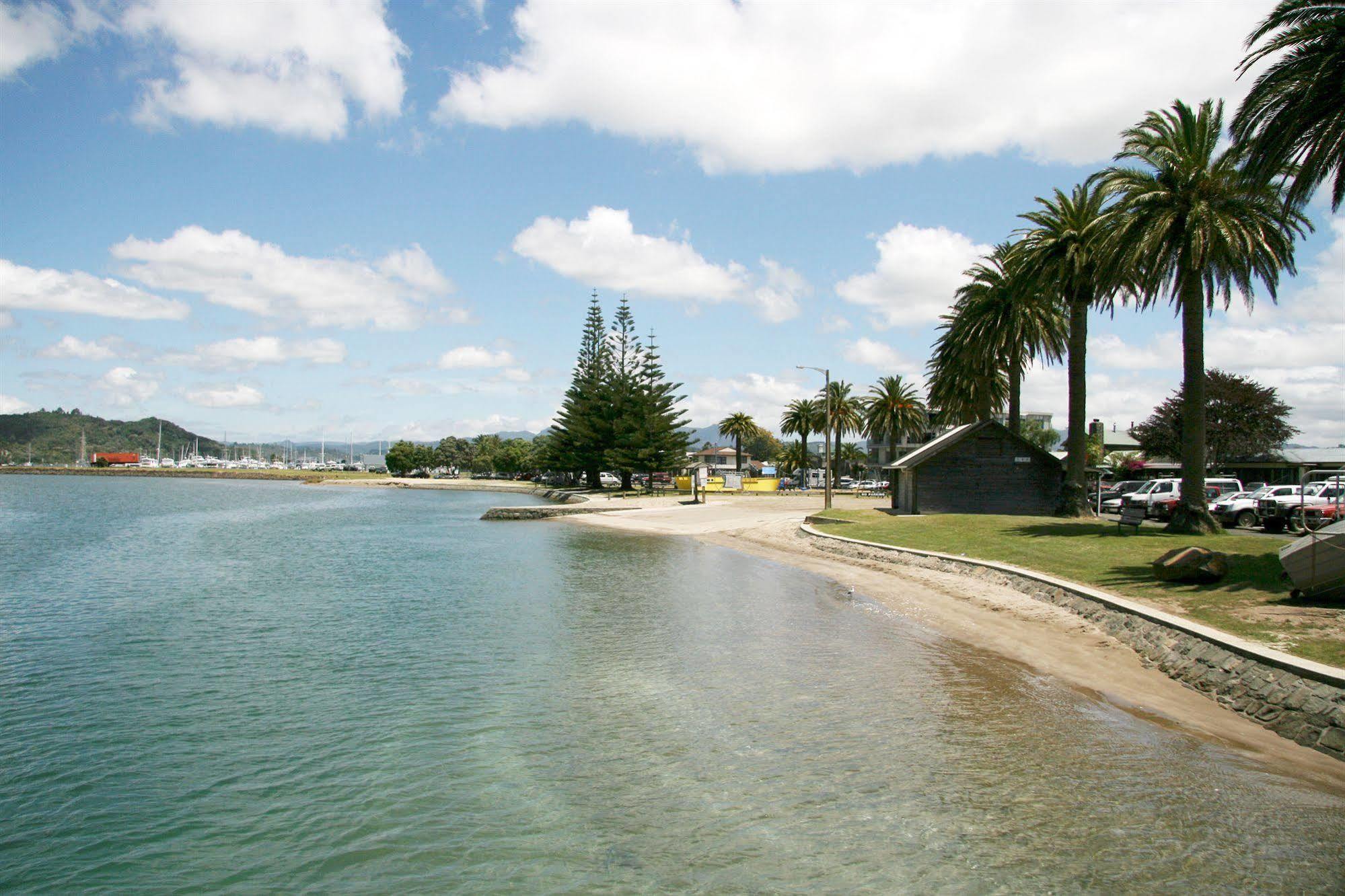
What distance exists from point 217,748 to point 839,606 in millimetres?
14907

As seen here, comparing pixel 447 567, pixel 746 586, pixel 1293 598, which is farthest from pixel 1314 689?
pixel 447 567

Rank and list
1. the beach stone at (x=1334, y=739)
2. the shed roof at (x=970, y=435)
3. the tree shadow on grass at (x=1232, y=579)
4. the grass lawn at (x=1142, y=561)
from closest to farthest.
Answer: the beach stone at (x=1334, y=739)
the grass lawn at (x=1142, y=561)
the tree shadow on grass at (x=1232, y=579)
the shed roof at (x=970, y=435)

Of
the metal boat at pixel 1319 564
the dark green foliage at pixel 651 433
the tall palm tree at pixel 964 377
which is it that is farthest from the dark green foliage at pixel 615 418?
the metal boat at pixel 1319 564

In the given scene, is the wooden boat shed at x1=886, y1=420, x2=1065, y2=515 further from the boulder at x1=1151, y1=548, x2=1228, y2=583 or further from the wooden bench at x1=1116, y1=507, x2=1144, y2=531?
the boulder at x1=1151, y1=548, x2=1228, y2=583

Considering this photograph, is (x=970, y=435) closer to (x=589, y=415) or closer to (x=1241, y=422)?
(x=1241, y=422)

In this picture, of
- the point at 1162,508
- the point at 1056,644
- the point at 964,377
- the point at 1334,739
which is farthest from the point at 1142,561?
the point at 964,377

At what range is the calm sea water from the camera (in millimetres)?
7340

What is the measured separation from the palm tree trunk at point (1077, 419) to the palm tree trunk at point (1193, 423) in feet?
27.3

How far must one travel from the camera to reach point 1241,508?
31969 mm

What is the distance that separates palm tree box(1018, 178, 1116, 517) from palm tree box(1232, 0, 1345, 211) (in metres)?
12.0

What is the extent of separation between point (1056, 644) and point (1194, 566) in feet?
13.3

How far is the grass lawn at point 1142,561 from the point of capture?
13125 mm

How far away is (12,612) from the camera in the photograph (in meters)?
20.7

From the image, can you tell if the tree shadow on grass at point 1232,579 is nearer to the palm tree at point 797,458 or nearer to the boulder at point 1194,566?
the boulder at point 1194,566
